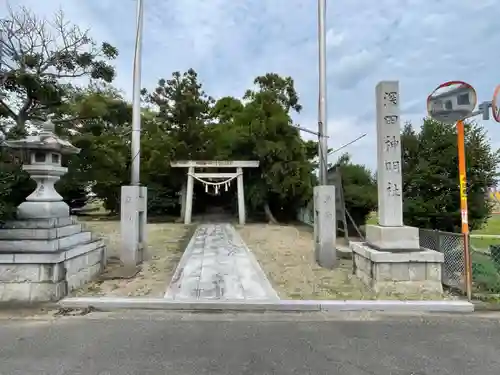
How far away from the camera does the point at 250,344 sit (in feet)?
11.3

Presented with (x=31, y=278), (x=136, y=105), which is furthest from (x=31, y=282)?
(x=136, y=105)

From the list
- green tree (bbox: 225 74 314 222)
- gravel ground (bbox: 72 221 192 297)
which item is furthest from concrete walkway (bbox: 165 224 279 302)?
green tree (bbox: 225 74 314 222)

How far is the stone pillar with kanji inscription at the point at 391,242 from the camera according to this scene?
204 inches

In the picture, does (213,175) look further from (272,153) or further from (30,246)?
(30,246)

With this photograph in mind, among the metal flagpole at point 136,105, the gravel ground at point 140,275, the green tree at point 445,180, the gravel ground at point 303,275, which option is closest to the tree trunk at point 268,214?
the gravel ground at point 303,275

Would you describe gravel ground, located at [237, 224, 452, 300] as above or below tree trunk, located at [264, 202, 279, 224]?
below

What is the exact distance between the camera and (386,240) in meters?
5.41

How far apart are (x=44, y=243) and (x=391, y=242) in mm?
5109

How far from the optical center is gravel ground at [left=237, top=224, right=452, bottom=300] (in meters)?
5.14

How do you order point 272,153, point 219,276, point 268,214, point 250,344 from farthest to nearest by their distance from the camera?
1. point 268,214
2. point 272,153
3. point 219,276
4. point 250,344

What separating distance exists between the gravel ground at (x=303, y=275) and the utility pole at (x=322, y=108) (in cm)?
187

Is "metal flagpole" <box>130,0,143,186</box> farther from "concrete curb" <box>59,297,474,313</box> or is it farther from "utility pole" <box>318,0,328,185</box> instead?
"utility pole" <box>318,0,328,185</box>

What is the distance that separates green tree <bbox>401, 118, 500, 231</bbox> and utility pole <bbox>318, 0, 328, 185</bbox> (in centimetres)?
227

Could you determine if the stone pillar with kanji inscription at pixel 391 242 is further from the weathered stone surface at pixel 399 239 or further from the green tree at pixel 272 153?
the green tree at pixel 272 153
